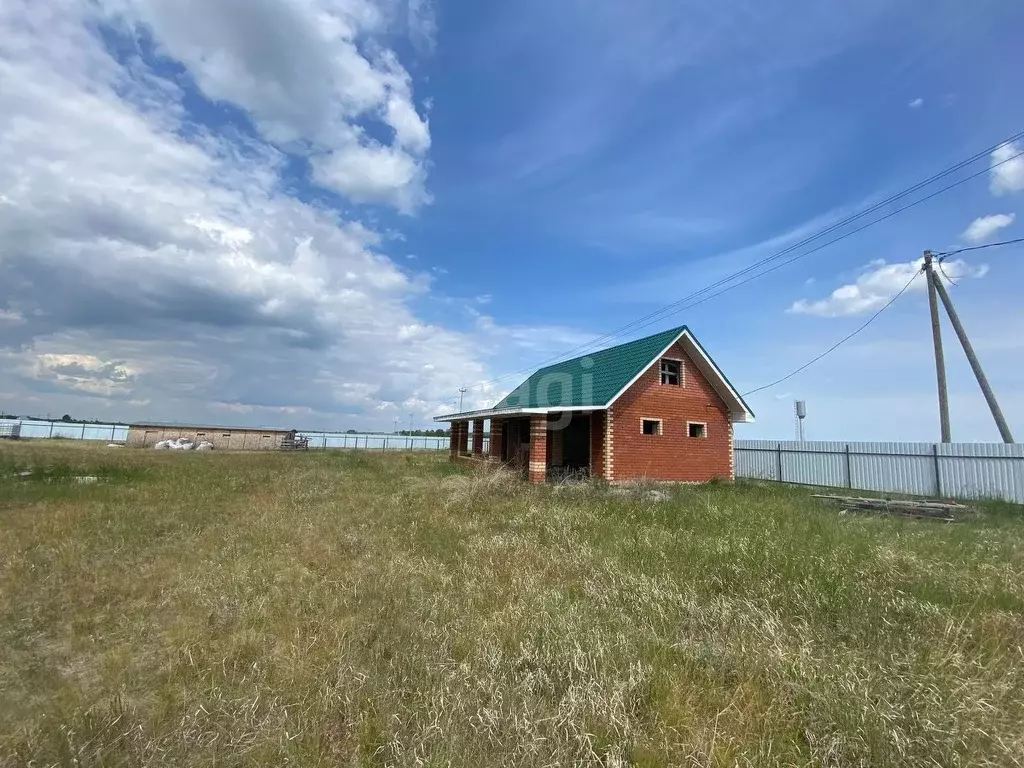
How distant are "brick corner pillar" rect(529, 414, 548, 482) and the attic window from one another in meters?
4.73

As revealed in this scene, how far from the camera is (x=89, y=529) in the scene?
28.2ft

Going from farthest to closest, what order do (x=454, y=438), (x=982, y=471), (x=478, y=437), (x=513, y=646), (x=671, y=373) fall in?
(x=454, y=438), (x=478, y=437), (x=671, y=373), (x=982, y=471), (x=513, y=646)

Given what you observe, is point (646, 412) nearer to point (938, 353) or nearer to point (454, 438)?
point (938, 353)

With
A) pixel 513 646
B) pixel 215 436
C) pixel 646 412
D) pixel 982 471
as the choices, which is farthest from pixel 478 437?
pixel 215 436

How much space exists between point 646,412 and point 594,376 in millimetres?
2568

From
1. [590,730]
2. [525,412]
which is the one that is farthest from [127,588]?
[525,412]

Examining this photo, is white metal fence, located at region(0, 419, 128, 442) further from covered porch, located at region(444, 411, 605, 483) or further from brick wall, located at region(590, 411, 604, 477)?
brick wall, located at region(590, 411, 604, 477)

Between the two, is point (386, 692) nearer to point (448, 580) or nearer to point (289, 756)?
point (289, 756)

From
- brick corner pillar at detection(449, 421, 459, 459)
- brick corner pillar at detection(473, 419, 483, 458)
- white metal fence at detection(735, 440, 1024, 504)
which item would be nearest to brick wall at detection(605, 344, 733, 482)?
white metal fence at detection(735, 440, 1024, 504)

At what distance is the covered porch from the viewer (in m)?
16.5

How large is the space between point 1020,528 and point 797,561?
6814 mm

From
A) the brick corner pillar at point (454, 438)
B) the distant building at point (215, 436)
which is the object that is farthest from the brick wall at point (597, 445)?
the distant building at point (215, 436)

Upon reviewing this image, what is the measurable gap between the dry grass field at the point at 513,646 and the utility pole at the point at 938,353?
7680 millimetres

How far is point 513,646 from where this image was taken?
4180 millimetres
